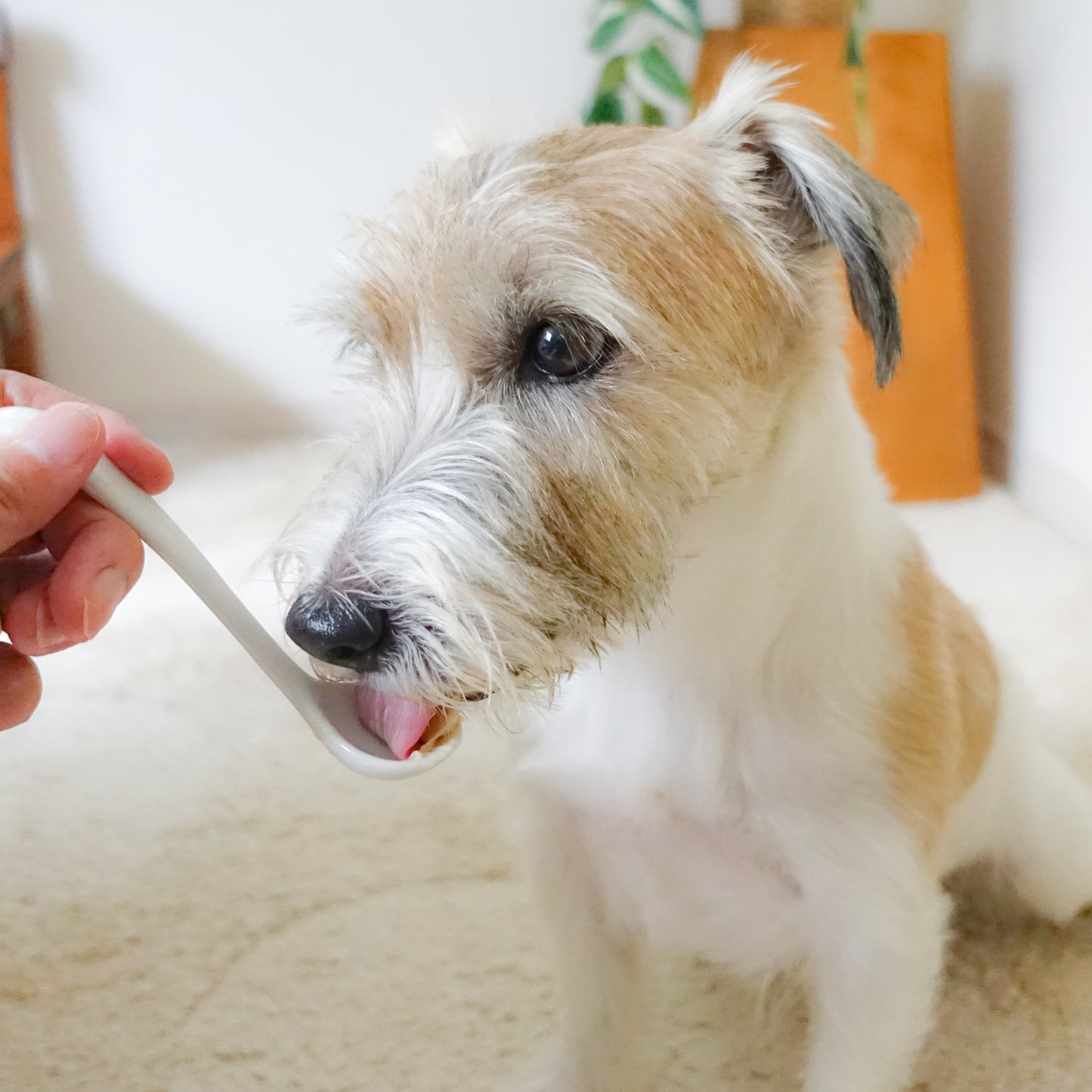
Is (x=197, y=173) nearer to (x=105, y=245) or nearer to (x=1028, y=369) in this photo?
(x=105, y=245)

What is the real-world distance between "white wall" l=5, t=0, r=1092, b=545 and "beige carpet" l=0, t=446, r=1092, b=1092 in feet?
3.37

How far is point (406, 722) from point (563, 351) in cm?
34

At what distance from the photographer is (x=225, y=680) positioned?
1981mm

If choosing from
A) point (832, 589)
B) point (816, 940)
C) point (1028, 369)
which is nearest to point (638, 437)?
point (832, 589)

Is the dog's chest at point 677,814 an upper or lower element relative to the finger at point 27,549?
lower

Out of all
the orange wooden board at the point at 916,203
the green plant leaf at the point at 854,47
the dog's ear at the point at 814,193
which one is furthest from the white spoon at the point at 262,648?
the green plant leaf at the point at 854,47

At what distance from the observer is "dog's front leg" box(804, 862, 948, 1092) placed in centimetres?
98

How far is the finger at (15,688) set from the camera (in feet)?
3.50

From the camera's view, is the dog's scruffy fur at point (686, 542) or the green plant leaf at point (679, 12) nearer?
the dog's scruffy fur at point (686, 542)

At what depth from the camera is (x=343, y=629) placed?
760 millimetres

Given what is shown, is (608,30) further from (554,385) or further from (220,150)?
(554,385)

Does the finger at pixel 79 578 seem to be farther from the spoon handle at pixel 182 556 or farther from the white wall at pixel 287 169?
the white wall at pixel 287 169

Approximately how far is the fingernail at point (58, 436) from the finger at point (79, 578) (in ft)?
0.51

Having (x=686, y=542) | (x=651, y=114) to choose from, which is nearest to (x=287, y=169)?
(x=651, y=114)
